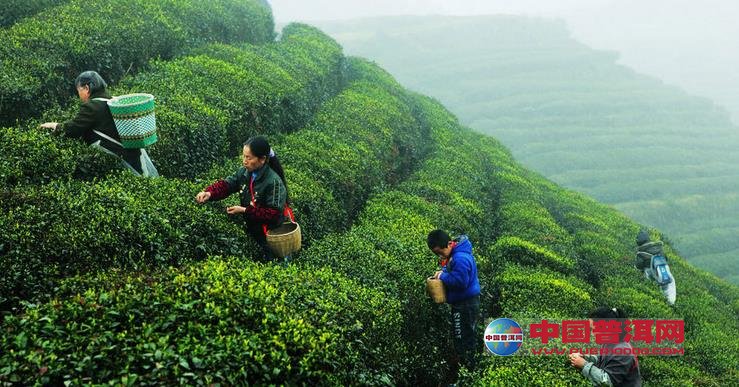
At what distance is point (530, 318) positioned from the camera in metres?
10.5

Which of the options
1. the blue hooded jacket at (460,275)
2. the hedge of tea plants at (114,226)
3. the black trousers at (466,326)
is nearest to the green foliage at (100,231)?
the hedge of tea plants at (114,226)

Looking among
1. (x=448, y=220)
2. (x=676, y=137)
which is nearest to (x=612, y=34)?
(x=676, y=137)

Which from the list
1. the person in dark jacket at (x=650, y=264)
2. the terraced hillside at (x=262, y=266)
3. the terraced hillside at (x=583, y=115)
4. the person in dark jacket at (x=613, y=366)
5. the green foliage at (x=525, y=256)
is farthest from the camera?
the terraced hillside at (x=583, y=115)

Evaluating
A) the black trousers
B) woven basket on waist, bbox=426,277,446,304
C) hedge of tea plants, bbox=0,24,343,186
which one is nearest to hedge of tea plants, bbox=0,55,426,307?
hedge of tea plants, bbox=0,24,343,186

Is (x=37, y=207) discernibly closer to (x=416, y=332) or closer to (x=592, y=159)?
(x=416, y=332)

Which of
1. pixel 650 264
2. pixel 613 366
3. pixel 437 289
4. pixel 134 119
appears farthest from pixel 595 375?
pixel 650 264

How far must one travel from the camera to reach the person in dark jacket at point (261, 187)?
25.8 feet

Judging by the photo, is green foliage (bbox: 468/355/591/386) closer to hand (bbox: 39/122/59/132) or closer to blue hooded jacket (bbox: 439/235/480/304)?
blue hooded jacket (bbox: 439/235/480/304)

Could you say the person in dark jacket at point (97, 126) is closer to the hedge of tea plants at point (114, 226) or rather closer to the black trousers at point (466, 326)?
the hedge of tea plants at point (114, 226)

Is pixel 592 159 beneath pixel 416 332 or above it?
beneath

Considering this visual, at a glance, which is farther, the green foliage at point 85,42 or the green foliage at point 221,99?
the green foliage at point 221,99

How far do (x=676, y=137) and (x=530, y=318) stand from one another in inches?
2997

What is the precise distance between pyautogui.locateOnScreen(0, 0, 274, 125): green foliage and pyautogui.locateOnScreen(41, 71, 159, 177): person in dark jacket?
3.18 m

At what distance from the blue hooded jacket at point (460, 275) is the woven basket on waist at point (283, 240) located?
7.54 feet
